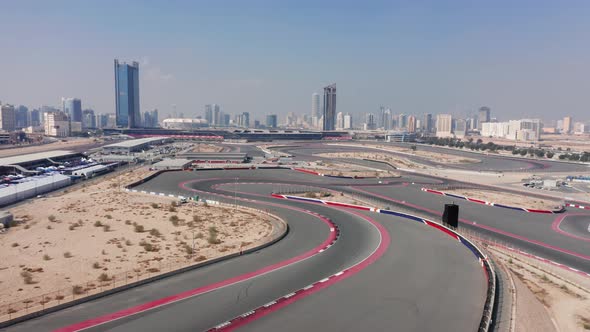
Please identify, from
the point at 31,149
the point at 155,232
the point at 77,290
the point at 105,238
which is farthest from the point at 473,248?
the point at 31,149

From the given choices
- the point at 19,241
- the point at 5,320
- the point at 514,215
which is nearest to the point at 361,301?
the point at 5,320

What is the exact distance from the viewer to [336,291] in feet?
52.4

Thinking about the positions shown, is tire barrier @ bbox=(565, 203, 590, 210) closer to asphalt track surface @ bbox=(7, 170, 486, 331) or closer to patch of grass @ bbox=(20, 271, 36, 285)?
asphalt track surface @ bbox=(7, 170, 486, 331)

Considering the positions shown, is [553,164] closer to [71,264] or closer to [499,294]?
[499,294]

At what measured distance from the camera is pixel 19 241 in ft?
74.7

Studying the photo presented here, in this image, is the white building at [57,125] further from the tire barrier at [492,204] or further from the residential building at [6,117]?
the tire barrier at [492,204]

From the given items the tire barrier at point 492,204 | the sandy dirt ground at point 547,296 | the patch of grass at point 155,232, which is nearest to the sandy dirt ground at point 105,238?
the patch of grass at point 155,232

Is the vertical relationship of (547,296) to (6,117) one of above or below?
below

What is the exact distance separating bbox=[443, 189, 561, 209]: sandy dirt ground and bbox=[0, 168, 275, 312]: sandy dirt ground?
26590 millimetres

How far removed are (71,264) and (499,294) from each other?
2007 cm

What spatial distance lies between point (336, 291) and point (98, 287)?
9.94 metres

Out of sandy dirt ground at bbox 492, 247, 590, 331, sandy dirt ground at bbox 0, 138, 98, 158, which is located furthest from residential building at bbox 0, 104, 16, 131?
sandy dirt ground at bbox 492, 247, 590, 331

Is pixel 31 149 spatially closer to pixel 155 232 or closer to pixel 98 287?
pixel 155 232

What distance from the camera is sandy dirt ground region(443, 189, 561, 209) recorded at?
39944 millimetres
